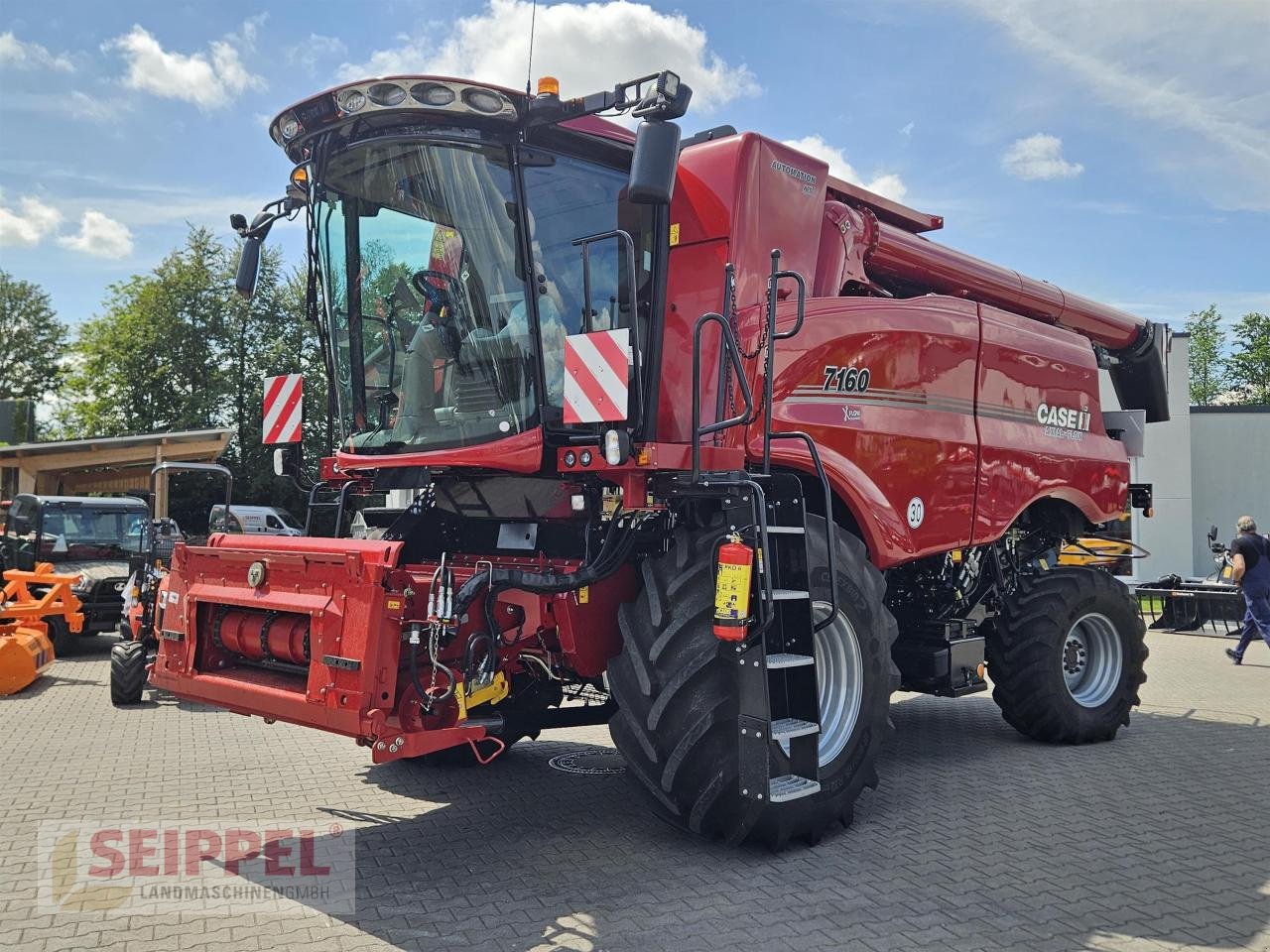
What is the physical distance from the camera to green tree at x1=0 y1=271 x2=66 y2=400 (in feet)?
158

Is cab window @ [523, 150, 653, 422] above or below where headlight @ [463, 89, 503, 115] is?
below

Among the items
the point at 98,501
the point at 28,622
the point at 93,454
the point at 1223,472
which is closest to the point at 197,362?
the point at 93,454

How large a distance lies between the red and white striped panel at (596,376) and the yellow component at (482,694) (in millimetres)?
1252

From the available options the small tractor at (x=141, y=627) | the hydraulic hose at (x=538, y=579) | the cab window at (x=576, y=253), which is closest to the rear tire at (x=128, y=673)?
the small tractor at (x=141, y=627)

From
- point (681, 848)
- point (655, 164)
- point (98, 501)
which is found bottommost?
point (681, 848)

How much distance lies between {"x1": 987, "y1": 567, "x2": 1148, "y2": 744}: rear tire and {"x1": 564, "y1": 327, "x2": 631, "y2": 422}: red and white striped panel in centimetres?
378

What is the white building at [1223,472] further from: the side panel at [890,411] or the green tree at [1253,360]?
the green tree at [1253,360]

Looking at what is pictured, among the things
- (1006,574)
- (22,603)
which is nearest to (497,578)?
(1006,574)

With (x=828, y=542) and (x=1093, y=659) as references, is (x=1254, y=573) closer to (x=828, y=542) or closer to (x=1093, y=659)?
(x=1093, y=659)

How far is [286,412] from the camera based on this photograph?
20.0 ft

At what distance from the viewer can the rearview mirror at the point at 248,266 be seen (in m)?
5.35

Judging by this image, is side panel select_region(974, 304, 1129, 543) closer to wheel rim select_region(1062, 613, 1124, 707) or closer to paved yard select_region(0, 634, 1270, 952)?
wheel rim select_region(1062, 613, 1124, 707)

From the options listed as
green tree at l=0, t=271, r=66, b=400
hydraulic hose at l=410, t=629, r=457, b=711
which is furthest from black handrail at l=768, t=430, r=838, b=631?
green tree at l=0, t=271, r=66, b=400

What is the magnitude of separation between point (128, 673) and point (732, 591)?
20.7 ft
